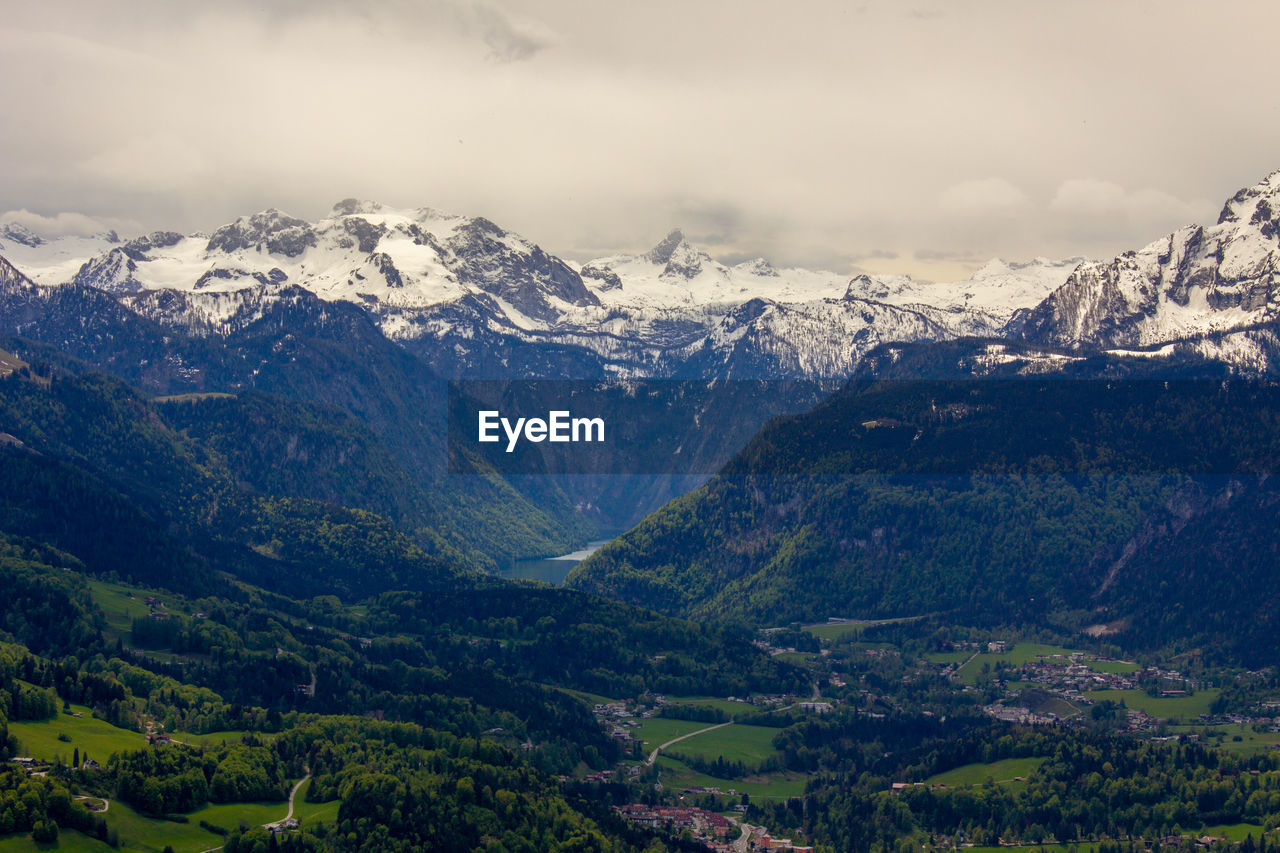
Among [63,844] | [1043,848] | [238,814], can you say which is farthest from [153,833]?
[1043,848]

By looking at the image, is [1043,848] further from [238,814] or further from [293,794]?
[238,814]

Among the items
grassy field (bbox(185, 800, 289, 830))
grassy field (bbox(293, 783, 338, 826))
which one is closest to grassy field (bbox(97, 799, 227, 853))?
grassy field (bbox(185, 800, 289, 830))

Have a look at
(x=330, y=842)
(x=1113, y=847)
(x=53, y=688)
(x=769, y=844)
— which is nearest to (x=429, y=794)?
(x=330, y=842)

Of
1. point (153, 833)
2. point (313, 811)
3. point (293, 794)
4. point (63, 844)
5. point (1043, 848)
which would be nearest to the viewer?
point (63, 844)

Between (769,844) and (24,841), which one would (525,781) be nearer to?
(769,844)

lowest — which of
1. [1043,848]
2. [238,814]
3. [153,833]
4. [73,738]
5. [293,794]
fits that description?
[1043,848]

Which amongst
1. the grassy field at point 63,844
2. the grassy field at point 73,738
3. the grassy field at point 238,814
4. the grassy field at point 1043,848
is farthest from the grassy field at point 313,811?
the grassy field at point 1043,848

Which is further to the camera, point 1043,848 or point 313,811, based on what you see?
point 1043,848

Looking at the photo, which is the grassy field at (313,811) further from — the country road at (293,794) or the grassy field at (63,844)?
the grassy field at (63,844)

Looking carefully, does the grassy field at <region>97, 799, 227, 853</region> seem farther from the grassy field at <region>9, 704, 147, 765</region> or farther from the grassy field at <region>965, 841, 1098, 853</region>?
A: the grassy field at <region>965, 841, 1098, 853</region>
